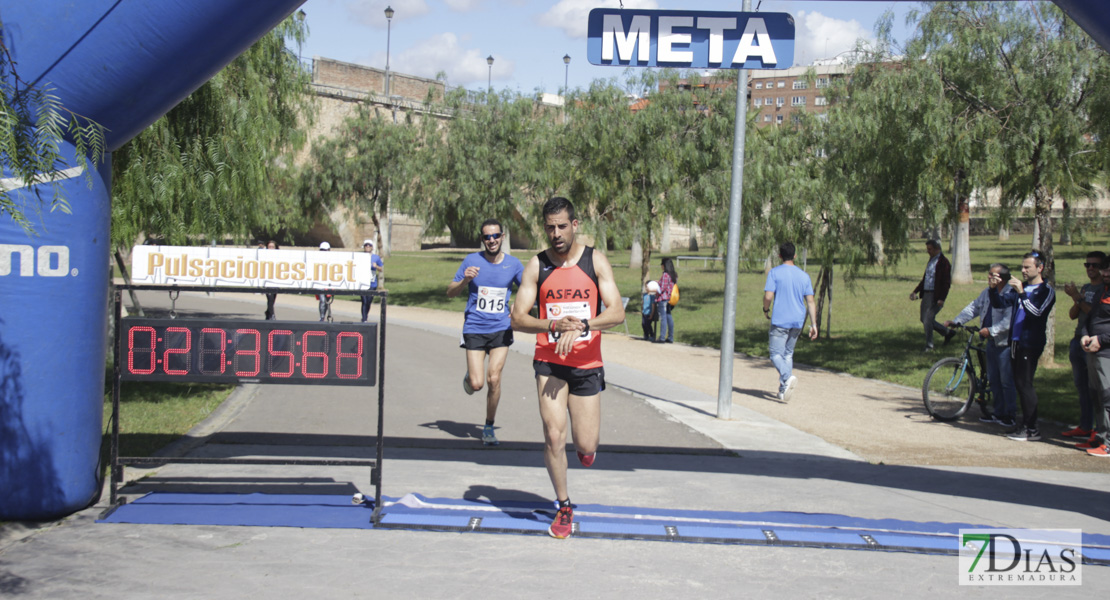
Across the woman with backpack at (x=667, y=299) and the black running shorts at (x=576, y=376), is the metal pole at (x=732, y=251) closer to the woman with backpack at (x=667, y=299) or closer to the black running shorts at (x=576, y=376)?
the black running shorts at (x=576, y=376)

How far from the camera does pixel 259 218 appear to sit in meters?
13.0

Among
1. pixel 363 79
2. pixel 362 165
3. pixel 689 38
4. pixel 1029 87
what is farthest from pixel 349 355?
pixel 363 79

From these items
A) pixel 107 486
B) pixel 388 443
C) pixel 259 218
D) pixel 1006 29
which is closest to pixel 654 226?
pixel 1006 29

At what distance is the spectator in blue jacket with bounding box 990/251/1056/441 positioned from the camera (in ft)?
30.1

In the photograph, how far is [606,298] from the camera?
5.50 m

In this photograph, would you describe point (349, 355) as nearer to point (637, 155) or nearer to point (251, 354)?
point (251, 354)

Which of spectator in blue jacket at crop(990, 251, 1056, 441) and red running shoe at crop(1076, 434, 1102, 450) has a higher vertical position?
spectator in blue jacket at crop(990, 251, 1056, 441)

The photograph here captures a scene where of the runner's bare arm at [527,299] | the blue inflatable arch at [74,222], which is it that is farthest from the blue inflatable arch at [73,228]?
the runner's bare arm at [527,299]

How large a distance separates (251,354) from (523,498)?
213 cm

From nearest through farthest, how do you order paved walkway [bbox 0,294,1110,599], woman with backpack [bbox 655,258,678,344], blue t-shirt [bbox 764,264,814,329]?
1. paved walkway [bbox 0,294,1110,599]
2. blue t-shirt [bbox 764,264,814,329]
3. woman with backpack [bbox 655,258,678,344]

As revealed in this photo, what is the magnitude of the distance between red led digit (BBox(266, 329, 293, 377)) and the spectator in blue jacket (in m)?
7.34

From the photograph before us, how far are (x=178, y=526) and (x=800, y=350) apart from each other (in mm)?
13617

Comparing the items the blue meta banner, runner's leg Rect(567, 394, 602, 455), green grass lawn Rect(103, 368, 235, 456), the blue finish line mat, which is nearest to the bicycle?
the blue finish line mat

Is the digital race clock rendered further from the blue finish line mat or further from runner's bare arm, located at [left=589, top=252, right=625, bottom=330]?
runner's bare arm, located at [left=589, top=252, right=625, bottom=330]
